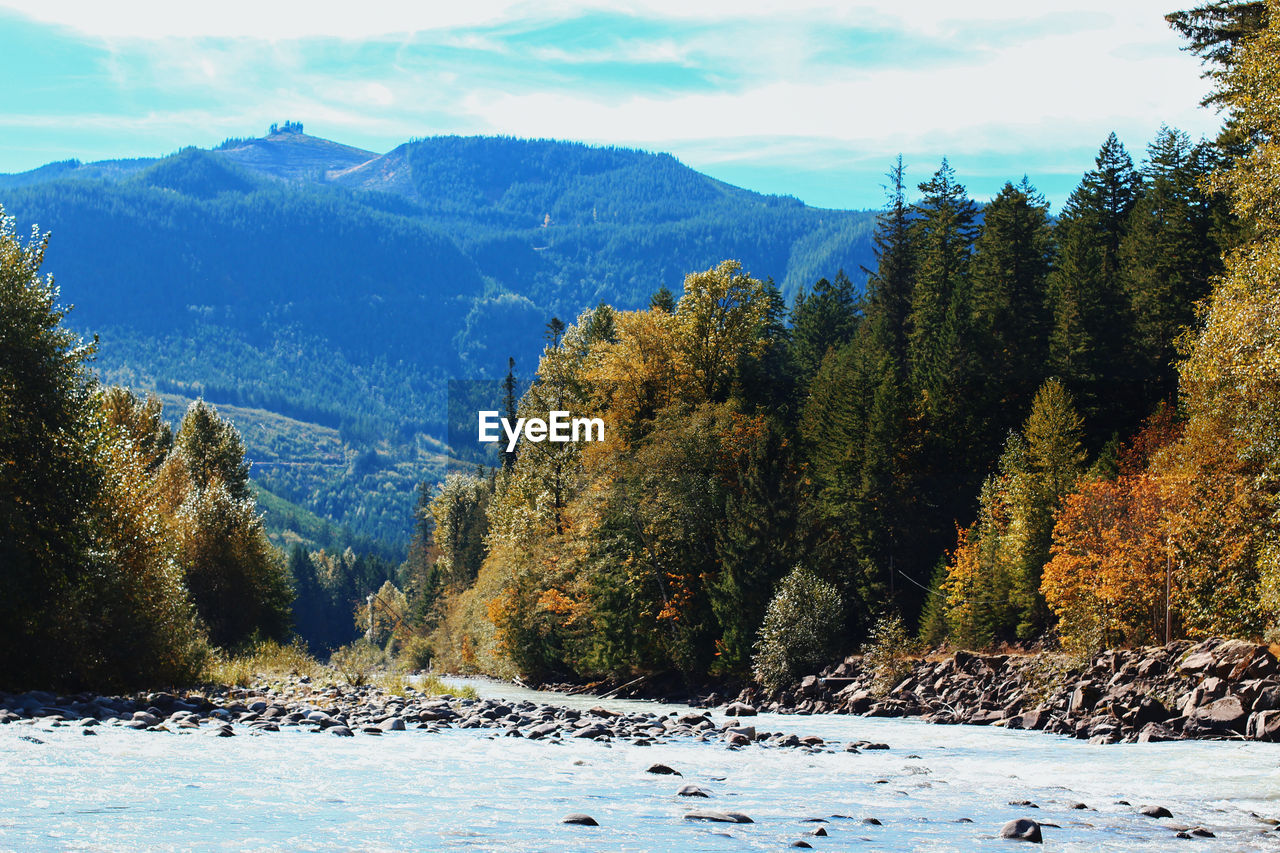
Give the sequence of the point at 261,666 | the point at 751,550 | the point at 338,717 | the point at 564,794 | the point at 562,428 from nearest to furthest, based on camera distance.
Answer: the point at 564,794
the point at 338,717
the point at 261,666
the point at 751,550
the point at 562,428

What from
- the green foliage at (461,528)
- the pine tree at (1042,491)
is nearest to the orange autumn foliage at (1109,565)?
the pine tree at (1042,491)

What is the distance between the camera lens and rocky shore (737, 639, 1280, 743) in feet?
95.6

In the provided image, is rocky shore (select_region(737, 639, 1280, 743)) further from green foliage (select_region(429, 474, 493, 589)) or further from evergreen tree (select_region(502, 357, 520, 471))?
evergreen tree (select_region(502, 357, 520, 471))

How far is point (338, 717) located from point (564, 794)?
12.3 metres

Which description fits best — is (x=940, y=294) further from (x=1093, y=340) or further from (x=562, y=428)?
(x=562, y=428)

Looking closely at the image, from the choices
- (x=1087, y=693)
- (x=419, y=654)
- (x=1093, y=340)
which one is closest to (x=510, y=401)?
(x=419, y=654)

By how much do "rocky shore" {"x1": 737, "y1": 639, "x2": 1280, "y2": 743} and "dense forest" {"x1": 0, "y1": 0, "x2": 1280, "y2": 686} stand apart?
218 centimetres

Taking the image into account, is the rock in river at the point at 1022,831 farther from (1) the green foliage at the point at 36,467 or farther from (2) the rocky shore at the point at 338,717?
(1) the green foliage at the point at 36,467

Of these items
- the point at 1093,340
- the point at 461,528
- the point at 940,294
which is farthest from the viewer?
the point at 461,528

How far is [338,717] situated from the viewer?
27609 millimetres

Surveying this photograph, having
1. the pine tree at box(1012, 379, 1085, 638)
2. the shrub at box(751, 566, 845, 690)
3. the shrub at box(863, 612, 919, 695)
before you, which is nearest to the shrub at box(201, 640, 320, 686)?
the shrub at box(751, 566, 845, 690)

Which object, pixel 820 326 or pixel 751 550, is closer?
pixel 751 550

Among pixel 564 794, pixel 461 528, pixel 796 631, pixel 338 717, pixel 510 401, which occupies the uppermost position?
pixel 510 401

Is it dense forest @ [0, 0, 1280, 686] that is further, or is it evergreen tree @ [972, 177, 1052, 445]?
evergreen tree @ [972, 177, 1052, 445]
